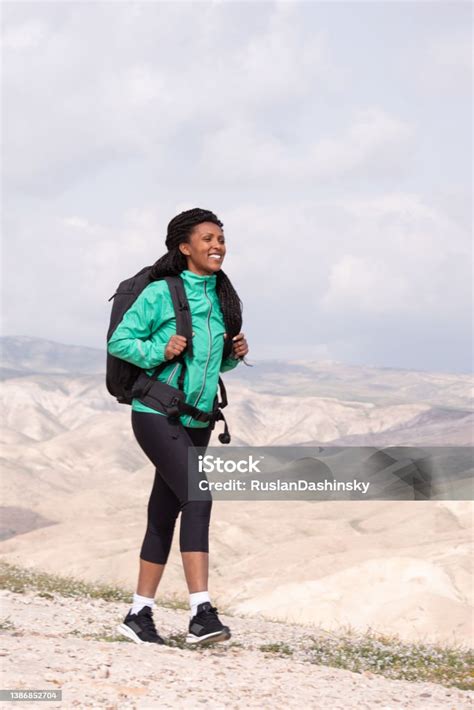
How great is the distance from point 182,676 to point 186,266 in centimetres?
210

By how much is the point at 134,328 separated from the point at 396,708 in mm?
2203

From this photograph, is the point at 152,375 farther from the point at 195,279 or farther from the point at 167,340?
the point at 195,279

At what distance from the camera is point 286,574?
76.2ft

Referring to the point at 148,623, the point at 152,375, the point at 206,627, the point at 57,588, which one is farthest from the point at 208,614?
the point at 57,588

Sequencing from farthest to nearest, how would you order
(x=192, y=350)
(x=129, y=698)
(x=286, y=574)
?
(x=286, y=574)
(x=192, y=350)
(x=129, y=698)

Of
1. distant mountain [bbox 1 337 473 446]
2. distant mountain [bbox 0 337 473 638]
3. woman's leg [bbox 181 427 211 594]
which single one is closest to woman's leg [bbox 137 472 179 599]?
woman's leg [bbox 181 427 211 594]

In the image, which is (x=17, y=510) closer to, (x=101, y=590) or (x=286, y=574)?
(x=286, y=574)

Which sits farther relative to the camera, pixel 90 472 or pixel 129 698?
pixel 90 472

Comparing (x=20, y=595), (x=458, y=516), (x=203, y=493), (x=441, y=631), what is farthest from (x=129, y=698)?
(x=458, y=516)

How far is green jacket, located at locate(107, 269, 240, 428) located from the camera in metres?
4.38

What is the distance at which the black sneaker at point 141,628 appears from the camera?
4.75m

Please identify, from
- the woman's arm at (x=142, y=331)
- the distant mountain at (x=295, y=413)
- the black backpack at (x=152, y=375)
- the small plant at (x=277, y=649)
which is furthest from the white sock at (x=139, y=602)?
the distant mountain at (x=295, y=413)

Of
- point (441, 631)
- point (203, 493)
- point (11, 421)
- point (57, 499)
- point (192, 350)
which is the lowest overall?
point (441, 631)

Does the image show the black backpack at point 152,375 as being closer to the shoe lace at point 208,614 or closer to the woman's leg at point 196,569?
the woman's leg at point 196,569
